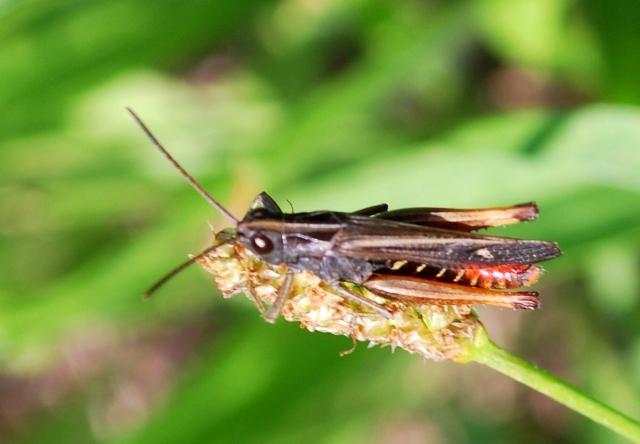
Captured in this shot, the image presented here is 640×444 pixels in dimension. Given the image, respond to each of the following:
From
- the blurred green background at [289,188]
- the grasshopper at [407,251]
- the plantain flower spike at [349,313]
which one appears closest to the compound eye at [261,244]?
the grasshopper at [407,251]

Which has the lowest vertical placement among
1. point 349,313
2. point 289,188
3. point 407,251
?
point 349,313

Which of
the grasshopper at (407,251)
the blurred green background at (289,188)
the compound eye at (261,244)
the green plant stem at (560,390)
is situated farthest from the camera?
the blurred green background at (289,188)

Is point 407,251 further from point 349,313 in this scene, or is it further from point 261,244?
point 349,313

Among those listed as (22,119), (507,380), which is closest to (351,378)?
(507,380)

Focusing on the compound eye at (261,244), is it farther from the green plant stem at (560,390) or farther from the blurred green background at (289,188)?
the blurred green background at (289,188)

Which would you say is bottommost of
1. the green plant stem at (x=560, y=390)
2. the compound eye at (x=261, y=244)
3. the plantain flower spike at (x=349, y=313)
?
the green plant stem at (x=560, y=390)

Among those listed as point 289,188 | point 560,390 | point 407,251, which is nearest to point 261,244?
point 407,251
